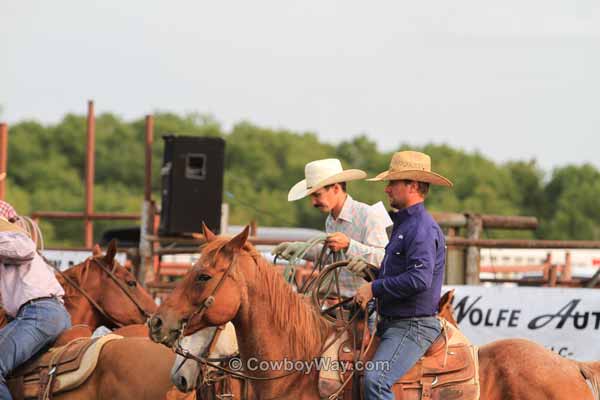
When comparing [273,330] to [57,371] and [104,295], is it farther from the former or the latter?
[104,295]

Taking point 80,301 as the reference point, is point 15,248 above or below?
above

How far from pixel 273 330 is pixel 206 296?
1.47 feet

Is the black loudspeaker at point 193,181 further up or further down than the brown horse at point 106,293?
further up

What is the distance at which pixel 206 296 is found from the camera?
17.6 ft

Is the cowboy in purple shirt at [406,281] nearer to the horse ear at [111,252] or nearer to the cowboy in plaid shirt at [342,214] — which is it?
the cowboy in plaid shirt at [342,214]

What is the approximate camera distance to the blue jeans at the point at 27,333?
21.1ft

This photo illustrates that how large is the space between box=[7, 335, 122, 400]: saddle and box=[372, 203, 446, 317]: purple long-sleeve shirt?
6.39 ft

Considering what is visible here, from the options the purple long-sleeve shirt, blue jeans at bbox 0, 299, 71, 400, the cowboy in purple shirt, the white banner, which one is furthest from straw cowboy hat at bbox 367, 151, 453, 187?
the white banner

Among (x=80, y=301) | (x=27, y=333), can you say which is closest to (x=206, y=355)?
(x=27, y=333)

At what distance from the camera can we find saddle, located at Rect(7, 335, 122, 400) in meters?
6.45

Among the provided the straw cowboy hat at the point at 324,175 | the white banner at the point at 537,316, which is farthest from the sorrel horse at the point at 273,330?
the white banner at the point at 537,316

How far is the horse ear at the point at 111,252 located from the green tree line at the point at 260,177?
36138mm

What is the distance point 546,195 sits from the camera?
52.9 meters
